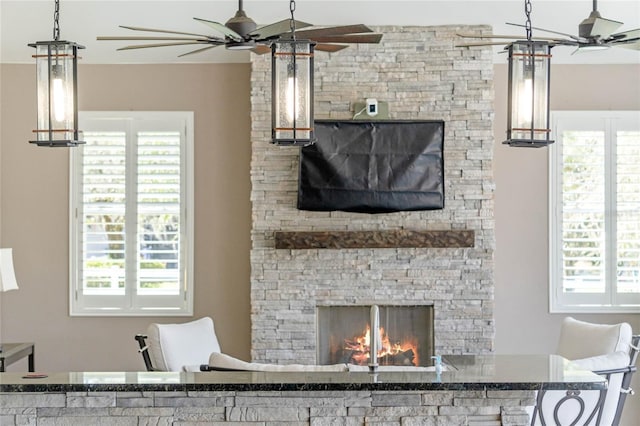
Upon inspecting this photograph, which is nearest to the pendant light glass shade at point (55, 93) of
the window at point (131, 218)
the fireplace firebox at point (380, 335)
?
the fireplace firebox at point (380, 335)

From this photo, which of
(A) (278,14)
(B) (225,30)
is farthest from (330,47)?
(A) (278,14)

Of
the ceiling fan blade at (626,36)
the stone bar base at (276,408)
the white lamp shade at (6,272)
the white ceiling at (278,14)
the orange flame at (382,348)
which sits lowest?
the orange flame at (382,348)

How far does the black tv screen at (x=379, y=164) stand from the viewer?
5832 millimetres

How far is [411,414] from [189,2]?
3.35 meters

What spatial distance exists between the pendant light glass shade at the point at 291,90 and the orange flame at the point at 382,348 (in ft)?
11.2

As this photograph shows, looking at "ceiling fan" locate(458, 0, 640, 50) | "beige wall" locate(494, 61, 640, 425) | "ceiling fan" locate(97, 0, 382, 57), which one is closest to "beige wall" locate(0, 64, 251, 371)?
"beige wall" locate(494, 61, 640, 425)

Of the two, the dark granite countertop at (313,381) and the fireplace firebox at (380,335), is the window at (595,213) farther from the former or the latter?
the dark granite countertop at (313,381)

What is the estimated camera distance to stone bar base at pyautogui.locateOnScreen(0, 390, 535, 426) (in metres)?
2.84

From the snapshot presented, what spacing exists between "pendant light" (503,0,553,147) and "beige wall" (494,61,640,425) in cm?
384

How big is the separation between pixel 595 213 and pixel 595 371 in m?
3.34

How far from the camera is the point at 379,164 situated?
5.85m

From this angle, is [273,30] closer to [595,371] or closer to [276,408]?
[276,408]

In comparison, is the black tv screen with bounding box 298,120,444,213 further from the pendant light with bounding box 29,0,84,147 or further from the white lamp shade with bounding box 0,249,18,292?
the pendant light with bounding box 29,0,84,147

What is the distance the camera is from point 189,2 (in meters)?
5.24
